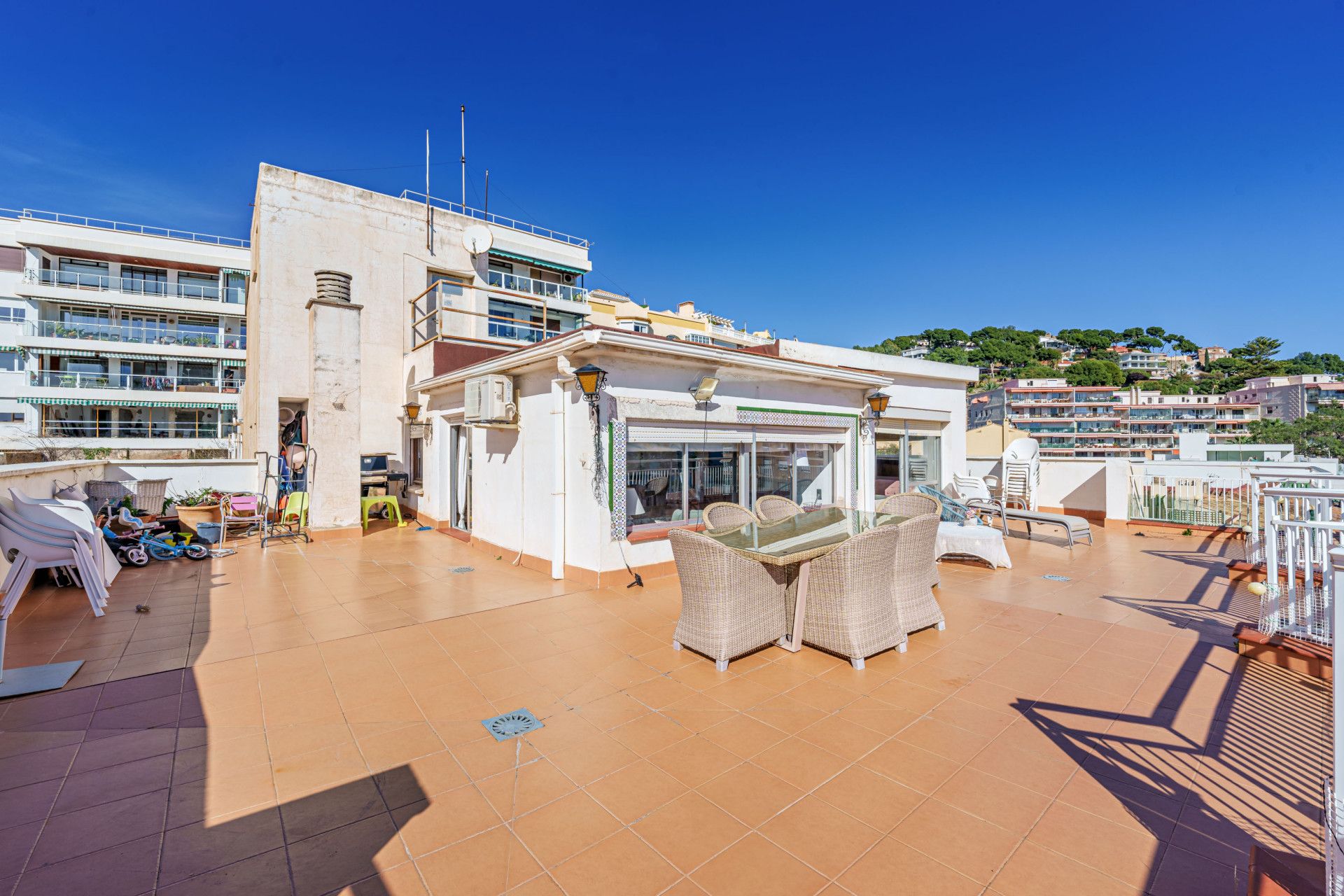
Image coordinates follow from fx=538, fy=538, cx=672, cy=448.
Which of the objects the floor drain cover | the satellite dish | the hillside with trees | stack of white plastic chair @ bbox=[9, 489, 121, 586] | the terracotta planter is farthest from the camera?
the hillside with trees

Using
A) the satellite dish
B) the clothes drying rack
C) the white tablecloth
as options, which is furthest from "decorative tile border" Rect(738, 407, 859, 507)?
the satellite dish

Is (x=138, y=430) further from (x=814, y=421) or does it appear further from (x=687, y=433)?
(x=814, y=421)

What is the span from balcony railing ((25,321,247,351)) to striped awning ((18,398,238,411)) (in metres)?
3.15

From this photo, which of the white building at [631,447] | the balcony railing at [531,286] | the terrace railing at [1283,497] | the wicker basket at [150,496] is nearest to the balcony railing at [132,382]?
the balcony railing at [531,286]

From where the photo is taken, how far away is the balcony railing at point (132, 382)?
26.5m

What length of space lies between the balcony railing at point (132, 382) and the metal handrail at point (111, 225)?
740 cm

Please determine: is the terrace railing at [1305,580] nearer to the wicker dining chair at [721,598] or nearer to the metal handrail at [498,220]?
the wicker dining chair at [721,598]

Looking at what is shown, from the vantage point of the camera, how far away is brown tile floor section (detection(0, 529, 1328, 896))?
2.15m

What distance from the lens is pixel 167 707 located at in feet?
11.4

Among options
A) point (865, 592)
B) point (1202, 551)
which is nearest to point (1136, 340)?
point (1202, 551)

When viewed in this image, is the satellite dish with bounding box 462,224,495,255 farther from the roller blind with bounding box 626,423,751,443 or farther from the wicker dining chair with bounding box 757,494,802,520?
the wicker dining chair with bounding box 757,494,802,520

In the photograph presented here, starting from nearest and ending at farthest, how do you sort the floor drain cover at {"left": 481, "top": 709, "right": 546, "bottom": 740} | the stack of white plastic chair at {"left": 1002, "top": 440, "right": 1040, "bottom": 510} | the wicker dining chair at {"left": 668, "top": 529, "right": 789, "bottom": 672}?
the floor drain cover at {"left": 481, "top": 709, "right": 546, "bottom": 740}, the wicker dining chair at {"left": 668, "top": 529, "right": 789, "bottom": 672}, the stack of white plastic chair at {"left": 1002, "top": 440, "right": 1040, "bottom": 510}

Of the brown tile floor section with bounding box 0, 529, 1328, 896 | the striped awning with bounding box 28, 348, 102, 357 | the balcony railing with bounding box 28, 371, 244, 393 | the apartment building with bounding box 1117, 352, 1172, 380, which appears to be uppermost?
the apartment building with bounding box 1117, 352, 1172, 380

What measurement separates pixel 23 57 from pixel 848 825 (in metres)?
26.0
